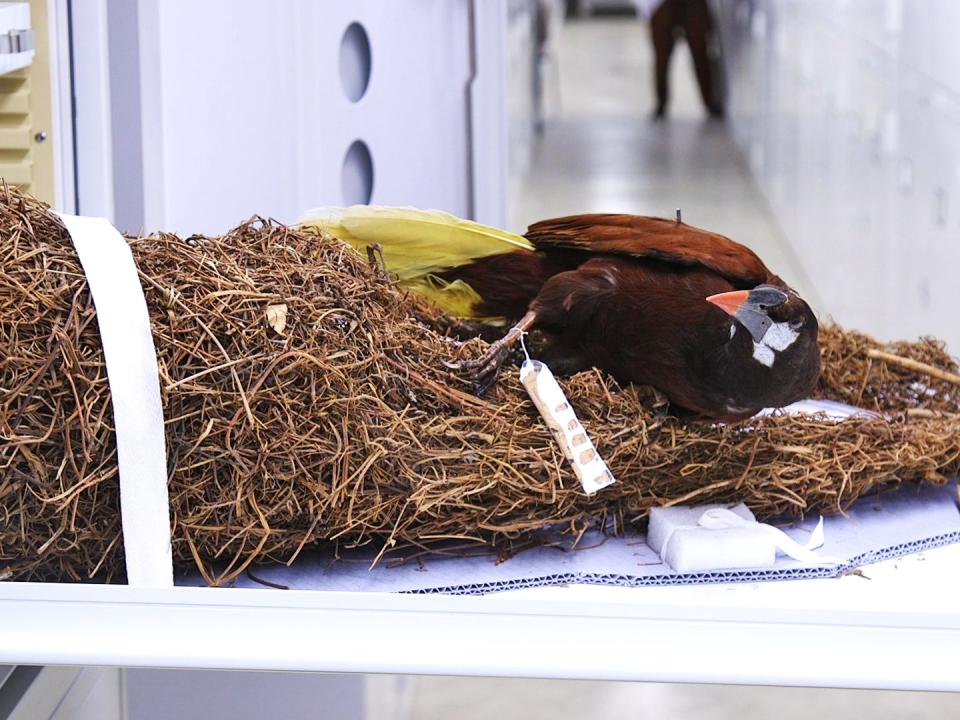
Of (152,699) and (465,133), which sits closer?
(152,699)

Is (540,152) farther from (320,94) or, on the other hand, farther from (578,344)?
(578,344)

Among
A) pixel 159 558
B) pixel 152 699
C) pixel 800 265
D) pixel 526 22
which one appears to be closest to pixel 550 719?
pixel 152 699

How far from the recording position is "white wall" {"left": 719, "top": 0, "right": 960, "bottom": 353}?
1866 millimetres

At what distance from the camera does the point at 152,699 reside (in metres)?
1.08

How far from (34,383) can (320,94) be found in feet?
2.64

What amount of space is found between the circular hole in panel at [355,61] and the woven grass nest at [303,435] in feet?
2.31

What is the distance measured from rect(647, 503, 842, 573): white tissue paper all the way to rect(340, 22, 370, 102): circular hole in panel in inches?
34.9

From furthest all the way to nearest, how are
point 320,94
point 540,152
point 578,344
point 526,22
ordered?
point 540,152 → point 526,22 → point 320,94 → point 578,344

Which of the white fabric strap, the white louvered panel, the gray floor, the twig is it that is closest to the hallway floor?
the gray floor

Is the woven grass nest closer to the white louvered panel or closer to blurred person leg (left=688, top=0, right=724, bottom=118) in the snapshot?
the white louvered panel

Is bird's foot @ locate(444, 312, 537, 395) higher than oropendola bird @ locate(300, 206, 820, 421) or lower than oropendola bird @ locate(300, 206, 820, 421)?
lower

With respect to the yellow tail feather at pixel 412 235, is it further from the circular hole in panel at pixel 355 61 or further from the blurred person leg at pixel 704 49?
the blurred person leg at pixel 704 49

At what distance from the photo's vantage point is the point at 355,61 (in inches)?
63.9

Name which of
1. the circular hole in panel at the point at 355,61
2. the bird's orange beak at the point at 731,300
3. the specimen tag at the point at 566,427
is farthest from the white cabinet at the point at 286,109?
the bird's orange beak at the point at 731,300
